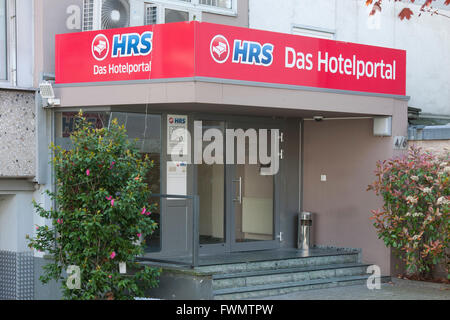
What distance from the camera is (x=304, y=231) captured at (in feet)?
40.0

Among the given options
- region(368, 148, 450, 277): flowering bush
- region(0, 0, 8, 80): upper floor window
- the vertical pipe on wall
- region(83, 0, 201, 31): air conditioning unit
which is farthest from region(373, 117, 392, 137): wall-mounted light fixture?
region(0, 0, 8, 80): upper floor window

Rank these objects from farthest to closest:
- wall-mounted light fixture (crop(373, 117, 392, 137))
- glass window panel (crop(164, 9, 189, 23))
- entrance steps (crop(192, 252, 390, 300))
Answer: wall-mounted light fixture (crop(373, 117, 392, 137)) → glass window panel (crop(164, 9, 189, 23)) → entrance steps (crop(192, 252, 390, 300))

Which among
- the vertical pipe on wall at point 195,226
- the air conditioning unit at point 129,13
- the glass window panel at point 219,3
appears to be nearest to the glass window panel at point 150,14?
the air conditioning unit at point 129,13

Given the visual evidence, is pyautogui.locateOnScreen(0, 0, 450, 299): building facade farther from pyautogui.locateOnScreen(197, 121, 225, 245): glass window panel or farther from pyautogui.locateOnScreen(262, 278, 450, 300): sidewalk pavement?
pyautogui.locateOnScreen(262, 278, 450, 300): sidewalk pavement

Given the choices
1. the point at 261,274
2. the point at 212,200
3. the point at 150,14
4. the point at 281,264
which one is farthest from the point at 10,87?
the point at 281,264

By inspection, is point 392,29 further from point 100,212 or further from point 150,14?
point 100,212

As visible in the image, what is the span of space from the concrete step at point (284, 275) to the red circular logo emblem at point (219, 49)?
3112 mm

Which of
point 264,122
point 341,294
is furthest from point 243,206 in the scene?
point 341,294

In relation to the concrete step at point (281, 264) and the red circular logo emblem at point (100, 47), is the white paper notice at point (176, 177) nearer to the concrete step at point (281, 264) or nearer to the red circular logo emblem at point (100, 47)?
the concrete step at point (281, 264)

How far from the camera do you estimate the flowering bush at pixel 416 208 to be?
1020 centimetres

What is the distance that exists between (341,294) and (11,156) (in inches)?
211

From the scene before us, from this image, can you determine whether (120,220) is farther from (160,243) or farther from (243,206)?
(243,206)

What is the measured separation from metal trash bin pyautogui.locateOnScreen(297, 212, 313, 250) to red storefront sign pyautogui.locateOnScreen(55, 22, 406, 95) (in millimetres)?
2599

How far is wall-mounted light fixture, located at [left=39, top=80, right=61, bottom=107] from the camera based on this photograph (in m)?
10.1
